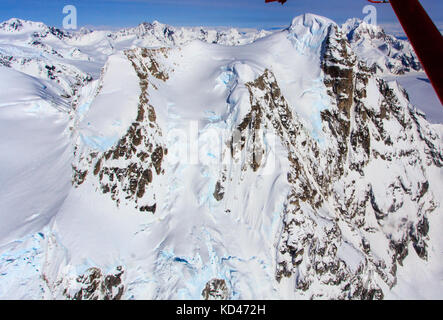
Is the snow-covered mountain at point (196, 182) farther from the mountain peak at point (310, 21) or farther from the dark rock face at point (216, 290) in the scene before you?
the mountain peak at point (310, 21)

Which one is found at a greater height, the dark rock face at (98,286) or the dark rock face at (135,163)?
the dark rock face at (135,163)

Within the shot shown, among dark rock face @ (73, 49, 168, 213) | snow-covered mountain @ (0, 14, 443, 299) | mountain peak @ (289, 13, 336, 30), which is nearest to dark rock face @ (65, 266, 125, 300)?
snow-covered mountain @ (0, 14, 443, 299)

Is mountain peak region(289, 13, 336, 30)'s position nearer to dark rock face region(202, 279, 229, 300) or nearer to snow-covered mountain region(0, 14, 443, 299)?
snow-covered mountain region(0, 14, 443, 299)

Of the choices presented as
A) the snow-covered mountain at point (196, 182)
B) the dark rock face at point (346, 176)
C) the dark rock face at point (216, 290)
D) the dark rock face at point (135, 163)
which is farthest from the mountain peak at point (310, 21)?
the dark rock face at point (216, 290)

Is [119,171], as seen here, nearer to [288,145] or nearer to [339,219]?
[288,145]

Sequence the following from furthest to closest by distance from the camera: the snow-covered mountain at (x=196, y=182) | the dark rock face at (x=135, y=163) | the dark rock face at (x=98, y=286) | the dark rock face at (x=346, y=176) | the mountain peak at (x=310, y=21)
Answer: the mountain peak at (x=310, y=21)
the dark rock face at (x=346, y=176)
the dark rock face at (x=135, y=163)
the snow-covered mountain at (x=196, y=182)
the dark rock face at (x=98, y=286)

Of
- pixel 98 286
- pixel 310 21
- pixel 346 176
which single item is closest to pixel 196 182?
pixel 98 286
